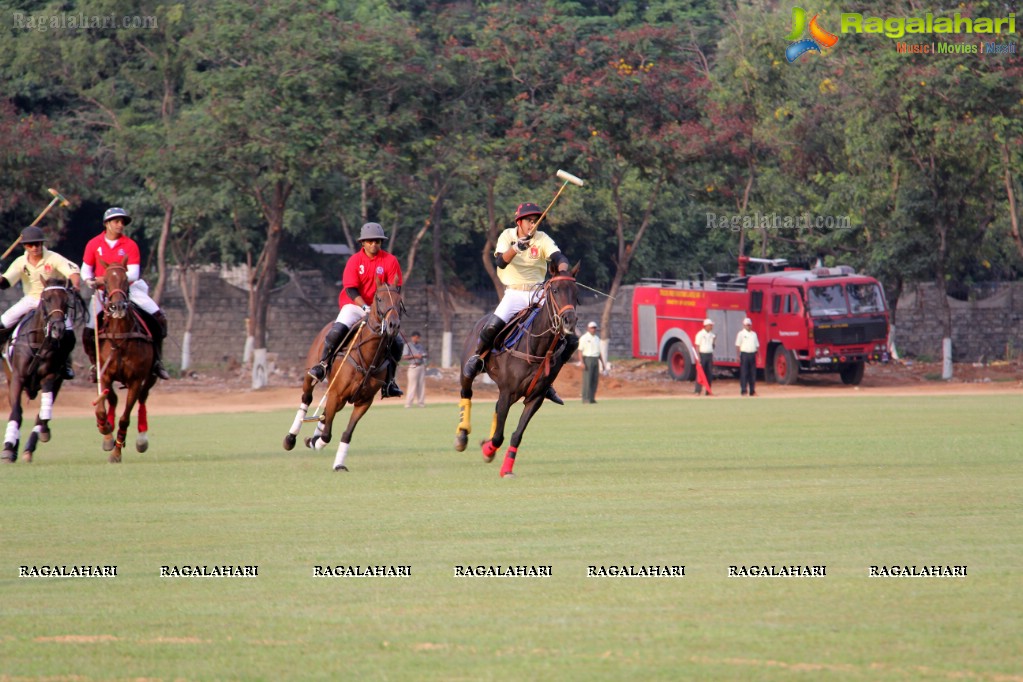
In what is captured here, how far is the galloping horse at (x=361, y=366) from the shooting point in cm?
1742

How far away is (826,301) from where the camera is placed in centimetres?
4431

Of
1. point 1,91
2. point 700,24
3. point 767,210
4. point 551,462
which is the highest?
point 700,24

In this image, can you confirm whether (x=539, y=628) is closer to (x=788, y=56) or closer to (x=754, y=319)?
(x=754, y=319)

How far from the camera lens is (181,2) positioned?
46688 millimetres

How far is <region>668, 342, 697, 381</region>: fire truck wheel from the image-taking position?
1863 inches

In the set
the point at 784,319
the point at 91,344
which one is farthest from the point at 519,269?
the point at 784,319

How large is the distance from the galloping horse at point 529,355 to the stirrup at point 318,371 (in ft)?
5.94

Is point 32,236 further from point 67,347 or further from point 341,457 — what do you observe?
point 341,457

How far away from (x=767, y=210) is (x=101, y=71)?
2376 cm

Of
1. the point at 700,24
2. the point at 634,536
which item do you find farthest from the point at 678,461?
the point at 700,24

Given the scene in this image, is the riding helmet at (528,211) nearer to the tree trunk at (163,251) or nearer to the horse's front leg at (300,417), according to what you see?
the horse's front leg at (300,417)

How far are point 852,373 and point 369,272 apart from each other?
99.7 feet

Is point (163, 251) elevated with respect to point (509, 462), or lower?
elevated

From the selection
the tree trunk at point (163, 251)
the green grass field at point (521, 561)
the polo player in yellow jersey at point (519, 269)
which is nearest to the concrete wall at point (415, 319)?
the tree trunk at point (163, 251)
